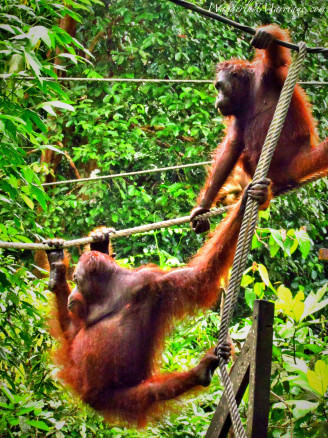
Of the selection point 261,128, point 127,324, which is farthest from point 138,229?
point 261,128

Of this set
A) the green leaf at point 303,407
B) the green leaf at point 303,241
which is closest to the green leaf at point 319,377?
the green leaf at point 303,407

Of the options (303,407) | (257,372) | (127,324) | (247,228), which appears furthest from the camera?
(127,324)

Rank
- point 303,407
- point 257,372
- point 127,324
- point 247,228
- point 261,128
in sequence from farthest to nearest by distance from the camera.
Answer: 1. point 261,128
2. point 127,324
3. point 303,407
4. point 247,228
5. point 257,372

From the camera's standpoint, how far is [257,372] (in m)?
1.53

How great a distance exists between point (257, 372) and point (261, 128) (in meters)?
1.39

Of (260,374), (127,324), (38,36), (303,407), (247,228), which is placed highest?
(38,36)

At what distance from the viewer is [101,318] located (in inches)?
97.0

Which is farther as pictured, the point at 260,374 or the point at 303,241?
the point at 303,241

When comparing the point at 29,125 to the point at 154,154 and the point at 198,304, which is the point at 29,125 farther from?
the point at 154,154

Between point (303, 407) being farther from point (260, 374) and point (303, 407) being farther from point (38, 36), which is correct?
point (38, 36)

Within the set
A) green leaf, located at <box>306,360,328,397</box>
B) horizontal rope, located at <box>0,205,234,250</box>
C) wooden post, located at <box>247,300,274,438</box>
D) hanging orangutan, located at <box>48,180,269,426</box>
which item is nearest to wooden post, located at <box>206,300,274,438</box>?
wooden post, located at <box>247,300,274,438</box>

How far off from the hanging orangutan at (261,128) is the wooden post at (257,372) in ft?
3.24

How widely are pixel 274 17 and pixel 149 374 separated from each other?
4.66 m

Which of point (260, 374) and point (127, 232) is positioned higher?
point (260, 374)
